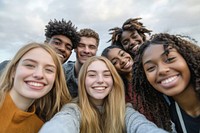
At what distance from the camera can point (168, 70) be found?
2.74 meters

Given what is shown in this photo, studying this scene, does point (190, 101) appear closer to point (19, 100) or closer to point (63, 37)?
point (19, 100)

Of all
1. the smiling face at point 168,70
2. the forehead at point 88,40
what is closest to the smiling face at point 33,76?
the smiling face at point 168,70

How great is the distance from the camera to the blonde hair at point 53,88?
319cm

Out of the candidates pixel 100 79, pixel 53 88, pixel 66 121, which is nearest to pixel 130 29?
pixel 100 79

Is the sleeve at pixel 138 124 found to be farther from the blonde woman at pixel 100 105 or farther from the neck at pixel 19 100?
the neck at pixel 19 100

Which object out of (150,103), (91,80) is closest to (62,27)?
(91,80)

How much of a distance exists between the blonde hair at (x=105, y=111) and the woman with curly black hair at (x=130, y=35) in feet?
4.66

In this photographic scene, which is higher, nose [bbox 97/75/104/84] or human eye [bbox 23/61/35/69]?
human eye [bbox 23/61/35/69]

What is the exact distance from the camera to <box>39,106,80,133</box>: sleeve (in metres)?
2.40

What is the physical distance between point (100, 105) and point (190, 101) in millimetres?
1350

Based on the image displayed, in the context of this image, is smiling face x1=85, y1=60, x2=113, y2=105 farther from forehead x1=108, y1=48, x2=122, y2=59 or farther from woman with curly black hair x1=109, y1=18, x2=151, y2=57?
woman with curly black hair x1=109, y1=18, x2=151, y2=57

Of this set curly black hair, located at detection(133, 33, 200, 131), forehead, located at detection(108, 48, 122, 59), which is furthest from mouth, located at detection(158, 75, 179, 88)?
forehead, located at detection(108, 48, 122, 59)

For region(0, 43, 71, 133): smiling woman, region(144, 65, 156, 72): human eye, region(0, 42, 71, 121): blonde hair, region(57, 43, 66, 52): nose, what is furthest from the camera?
region(57, 43, 66, 52): nose

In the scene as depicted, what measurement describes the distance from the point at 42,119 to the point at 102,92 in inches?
37.7
